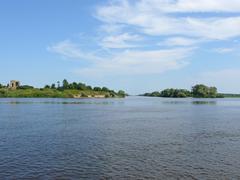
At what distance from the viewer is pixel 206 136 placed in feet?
147

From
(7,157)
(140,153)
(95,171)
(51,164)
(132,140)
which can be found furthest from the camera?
(132,140)

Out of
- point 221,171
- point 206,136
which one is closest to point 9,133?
point 206,136

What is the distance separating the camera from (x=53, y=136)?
43781 mm

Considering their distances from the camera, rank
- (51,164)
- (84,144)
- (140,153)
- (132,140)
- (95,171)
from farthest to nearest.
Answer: (132,140) < (84,144) < (140,153) < (51,164) < (95,171)

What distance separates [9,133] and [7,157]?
16836 millimetres

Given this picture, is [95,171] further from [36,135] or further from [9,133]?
[9,133]

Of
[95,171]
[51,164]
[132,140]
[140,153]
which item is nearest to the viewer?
[95,171]

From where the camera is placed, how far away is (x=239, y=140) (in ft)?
135

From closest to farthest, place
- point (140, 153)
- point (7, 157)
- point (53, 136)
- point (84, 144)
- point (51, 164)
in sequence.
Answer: point (51, 164), point (7, 157), point (140, 153), point (84, 144), point (53, 136)

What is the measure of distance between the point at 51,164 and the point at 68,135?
1708 cm

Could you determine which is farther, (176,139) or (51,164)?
(176,139)

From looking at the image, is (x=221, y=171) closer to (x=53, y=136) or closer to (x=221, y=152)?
(x=221, y=152)

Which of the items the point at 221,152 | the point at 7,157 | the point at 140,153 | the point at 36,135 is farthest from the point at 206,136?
the point at 7,157

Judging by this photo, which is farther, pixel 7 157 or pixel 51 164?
pixel 7 157
